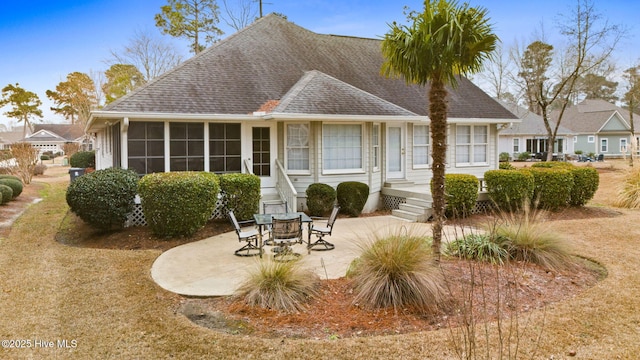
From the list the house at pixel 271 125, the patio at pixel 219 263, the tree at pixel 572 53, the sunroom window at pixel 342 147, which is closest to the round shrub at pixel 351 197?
the house at pixel 271 125

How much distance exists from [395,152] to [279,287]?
1079cm

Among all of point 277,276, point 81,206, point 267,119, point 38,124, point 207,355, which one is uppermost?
point 38,124

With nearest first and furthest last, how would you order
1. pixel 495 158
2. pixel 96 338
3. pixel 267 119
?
1. pixel 96 338
2. pixel 267 119
3. pixel 495 158

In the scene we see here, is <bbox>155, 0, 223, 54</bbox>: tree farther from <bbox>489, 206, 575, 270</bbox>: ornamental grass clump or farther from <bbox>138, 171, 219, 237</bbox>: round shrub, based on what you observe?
<bbox>489, 206, 575, 270</bbox>: ornamental grass clump

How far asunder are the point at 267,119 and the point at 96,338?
878 centimetres

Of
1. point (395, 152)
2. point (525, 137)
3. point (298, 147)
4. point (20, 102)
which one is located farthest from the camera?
point (20, 102)

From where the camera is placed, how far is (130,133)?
11.8m

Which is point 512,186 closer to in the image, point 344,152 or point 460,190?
point 460,190

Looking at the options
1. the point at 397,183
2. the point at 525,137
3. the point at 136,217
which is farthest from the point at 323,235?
the point at 525,137

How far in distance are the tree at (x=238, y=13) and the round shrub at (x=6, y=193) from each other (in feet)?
61.4

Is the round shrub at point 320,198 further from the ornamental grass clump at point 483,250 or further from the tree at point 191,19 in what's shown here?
the tree at point 191,19

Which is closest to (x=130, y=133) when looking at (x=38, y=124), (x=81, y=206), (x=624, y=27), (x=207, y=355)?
(x=81, y=206)

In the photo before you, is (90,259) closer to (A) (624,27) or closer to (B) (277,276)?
(B) (277,276)

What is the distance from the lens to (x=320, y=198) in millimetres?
12477
